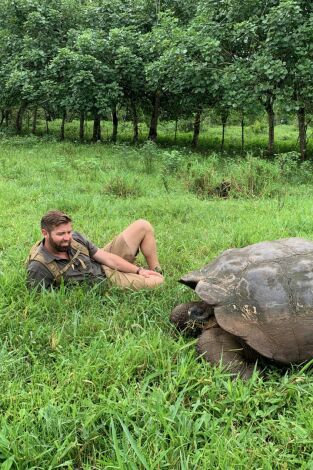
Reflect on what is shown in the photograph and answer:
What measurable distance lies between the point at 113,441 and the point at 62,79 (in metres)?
14.3

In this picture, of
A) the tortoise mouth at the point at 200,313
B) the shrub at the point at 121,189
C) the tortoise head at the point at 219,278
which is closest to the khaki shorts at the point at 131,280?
the tortoise head at the point at 219,278

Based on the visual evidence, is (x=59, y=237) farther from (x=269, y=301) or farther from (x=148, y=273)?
(x=269, y=301)

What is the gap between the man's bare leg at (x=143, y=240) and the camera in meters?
4.22

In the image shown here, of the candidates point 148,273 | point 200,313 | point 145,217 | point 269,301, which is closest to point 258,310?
point 269,301

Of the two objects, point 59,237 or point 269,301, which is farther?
point 59,237

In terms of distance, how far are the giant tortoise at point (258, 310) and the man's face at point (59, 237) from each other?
3.92 ft

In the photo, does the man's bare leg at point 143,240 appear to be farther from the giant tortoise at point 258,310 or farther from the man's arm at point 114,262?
the giant tortoise at point 258,310

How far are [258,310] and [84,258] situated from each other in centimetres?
172

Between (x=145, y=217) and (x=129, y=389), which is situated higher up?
(x=145, y=217)

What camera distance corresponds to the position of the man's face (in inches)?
141

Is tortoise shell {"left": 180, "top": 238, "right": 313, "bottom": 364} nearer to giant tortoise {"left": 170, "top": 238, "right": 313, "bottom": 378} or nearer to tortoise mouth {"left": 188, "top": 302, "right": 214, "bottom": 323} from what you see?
giant tortoise {"left": 170, "top": 238, "right": 313, "bottom": 378}

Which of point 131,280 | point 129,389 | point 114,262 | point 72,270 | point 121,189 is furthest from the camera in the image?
point 121,189

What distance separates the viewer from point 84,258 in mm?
3898

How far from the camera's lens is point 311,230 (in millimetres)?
5270
